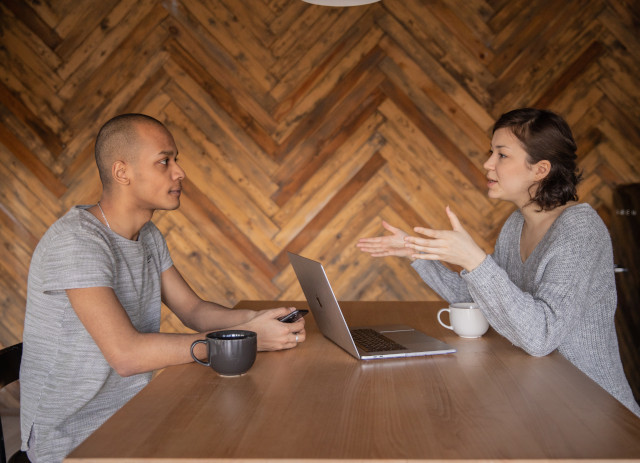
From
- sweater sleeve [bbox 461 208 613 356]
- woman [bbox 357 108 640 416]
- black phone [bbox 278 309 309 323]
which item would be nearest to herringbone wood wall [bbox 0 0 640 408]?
woman [bbox 357 108 640 416]

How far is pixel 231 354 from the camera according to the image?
123cm

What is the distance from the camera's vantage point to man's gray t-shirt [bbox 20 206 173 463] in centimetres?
145

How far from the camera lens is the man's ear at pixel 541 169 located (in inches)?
71.2

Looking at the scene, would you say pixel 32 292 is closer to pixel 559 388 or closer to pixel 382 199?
pixel 559 388

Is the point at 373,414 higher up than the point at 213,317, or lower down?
lower down

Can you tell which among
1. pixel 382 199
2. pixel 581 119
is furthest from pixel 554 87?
pixel 382 199

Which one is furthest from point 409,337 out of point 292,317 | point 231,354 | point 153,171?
point 153,171

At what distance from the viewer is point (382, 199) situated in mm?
3248

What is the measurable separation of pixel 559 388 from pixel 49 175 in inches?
115

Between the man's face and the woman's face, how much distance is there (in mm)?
955

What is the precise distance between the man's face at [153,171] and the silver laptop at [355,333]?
1.41ft

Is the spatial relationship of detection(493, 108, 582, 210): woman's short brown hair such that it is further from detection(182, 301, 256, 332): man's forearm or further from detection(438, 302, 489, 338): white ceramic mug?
detection(182, 301, 256, 332): man's forearm

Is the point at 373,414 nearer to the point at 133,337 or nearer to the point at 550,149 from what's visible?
the point at 133,337

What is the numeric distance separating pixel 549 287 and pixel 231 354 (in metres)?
0.79
